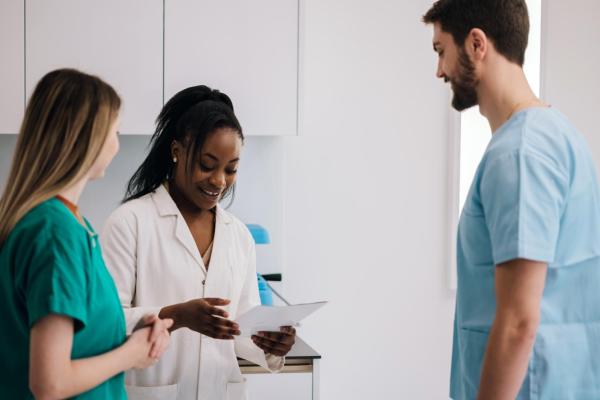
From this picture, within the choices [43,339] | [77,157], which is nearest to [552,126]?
[77,157]

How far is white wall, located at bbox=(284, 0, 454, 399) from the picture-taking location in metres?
3.32

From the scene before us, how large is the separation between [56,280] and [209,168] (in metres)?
0.76

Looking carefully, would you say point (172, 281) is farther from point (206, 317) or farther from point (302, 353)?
point (302, 353)

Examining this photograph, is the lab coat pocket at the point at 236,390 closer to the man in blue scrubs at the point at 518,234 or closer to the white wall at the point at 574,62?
the man in blue scrubs at the point at 518,234

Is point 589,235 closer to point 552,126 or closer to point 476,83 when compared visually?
point 552,126

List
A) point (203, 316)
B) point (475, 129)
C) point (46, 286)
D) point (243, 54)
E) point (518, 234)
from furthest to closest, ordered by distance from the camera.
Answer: point (475, 129) < point (243, 54) < point (203, 316) < point (518, 234) < point (46, 286)

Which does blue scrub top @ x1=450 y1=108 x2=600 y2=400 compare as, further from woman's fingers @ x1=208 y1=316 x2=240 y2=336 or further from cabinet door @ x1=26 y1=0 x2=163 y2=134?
cabinet door @ x1=26 y1=0 x2=163 y2=134

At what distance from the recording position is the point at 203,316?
171 cm

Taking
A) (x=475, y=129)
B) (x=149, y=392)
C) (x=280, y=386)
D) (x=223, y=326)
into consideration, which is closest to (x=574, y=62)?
(x=475, y=129)

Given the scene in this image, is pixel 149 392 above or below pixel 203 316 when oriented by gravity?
below

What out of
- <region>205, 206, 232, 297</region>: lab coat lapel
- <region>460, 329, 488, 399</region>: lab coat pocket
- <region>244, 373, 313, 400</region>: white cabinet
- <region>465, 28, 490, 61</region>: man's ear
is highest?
<region>465, 28, 490, 61</region>: man's ear

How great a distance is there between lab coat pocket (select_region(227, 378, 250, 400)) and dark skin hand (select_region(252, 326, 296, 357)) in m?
0.10

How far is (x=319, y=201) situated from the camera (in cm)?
335

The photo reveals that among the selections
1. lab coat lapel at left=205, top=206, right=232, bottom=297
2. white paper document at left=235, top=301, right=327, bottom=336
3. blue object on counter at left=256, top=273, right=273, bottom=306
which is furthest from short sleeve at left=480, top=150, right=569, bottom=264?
blue object on counter at left=256, top=273, right=273, bottom=306
